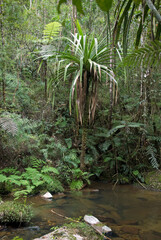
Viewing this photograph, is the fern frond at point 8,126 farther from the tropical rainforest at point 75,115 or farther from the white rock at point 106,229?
the white rock at point 106,229

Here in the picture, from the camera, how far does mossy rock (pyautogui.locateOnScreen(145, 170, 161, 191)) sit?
504cm

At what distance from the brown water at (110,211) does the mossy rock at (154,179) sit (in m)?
0.35

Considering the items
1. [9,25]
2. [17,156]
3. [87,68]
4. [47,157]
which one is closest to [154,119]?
[87,68]

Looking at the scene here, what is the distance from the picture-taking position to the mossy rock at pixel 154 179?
5039 mm

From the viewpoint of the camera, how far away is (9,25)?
21.0ft

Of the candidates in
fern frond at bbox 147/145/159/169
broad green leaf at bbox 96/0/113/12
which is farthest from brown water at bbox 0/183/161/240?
broad green leaf at bbox 96/0/113/12

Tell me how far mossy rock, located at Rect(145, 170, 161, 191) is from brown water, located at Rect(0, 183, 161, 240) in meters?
0.35

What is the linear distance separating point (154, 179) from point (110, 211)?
2336 mm

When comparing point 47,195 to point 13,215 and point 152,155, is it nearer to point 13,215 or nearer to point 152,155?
point 13,215

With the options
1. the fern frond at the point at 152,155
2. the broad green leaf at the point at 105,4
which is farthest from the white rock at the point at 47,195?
the broad green leaf at the point at 105,4

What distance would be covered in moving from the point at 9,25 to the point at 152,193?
631 cm

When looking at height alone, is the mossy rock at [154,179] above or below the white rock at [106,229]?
below

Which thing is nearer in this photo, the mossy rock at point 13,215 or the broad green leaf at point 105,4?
the broad green leaf at point 105,4

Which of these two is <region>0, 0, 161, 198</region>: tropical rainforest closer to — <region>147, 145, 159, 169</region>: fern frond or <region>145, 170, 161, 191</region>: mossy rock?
<region>147, 145, 159, 169</region>: fern frond
